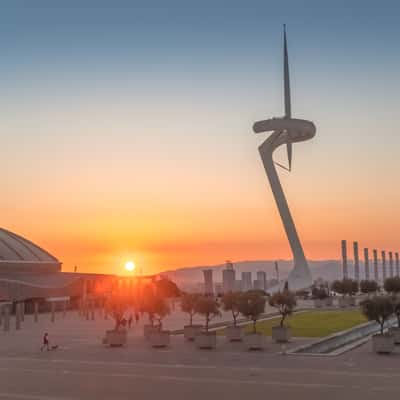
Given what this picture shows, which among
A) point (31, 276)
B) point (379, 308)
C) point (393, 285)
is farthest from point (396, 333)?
point (31, 276)

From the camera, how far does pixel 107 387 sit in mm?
18500

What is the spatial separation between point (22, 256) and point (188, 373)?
63189 mm

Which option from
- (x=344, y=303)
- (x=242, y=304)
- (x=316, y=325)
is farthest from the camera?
(x=344, y=303)

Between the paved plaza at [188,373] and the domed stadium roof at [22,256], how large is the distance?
48.7 m

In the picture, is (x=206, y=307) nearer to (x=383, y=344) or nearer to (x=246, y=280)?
(x=383, y=344)

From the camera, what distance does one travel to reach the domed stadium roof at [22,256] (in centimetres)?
7650

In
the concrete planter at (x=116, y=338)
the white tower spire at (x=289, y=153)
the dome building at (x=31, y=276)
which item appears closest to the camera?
the concrete planter at (x=116, y=338)

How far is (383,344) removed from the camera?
83.3 ft

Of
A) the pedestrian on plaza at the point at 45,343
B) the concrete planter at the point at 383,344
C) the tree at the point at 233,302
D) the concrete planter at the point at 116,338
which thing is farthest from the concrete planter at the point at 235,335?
the pedestrian on plaza at the point at 45,343

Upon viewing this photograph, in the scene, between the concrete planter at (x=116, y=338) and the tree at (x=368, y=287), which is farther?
the tree at (x=368, y=287)

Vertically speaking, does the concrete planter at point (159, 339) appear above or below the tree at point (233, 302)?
below

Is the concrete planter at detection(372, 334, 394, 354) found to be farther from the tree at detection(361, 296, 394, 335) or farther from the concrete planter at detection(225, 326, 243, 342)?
the concrete planter at detection(225, 326, 243, 342)

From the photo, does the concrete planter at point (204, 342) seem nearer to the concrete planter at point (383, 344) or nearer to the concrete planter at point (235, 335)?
the concrete planter at point (235, 335)

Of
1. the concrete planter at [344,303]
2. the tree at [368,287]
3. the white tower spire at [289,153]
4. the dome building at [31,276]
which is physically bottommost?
the concrete planter at [344,303]
